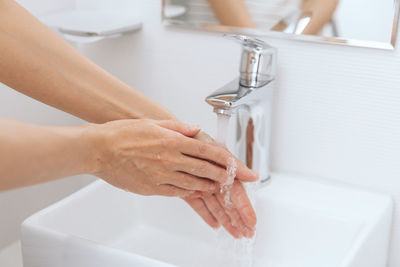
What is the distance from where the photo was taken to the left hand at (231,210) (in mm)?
893

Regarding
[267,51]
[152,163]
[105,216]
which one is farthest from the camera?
[105,216]

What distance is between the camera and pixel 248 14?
97 cm

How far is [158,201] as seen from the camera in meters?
1.06

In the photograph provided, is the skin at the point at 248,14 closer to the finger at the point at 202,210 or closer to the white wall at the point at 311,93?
the white wall at the point at 311,93

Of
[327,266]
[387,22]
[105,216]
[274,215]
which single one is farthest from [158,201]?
[387,22]

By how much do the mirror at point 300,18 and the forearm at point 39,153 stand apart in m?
0.37

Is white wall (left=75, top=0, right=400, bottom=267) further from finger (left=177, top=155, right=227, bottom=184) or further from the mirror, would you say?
finger (left=177, top=155, right=227, bottom=184)

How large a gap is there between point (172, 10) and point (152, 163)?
362mm

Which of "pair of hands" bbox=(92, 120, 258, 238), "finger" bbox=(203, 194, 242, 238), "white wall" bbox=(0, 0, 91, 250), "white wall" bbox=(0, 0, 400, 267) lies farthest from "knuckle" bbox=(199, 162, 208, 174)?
"white wall" bbox=(0, 0, 91, 250)

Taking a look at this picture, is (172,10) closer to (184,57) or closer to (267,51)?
(184,57)

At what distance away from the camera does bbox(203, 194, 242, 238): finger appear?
92 cm

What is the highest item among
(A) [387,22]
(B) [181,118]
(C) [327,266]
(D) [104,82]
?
(A) [387,22]

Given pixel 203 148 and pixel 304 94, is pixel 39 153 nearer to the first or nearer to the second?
pixel 203 148

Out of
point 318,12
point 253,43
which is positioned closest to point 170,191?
point 253,43
